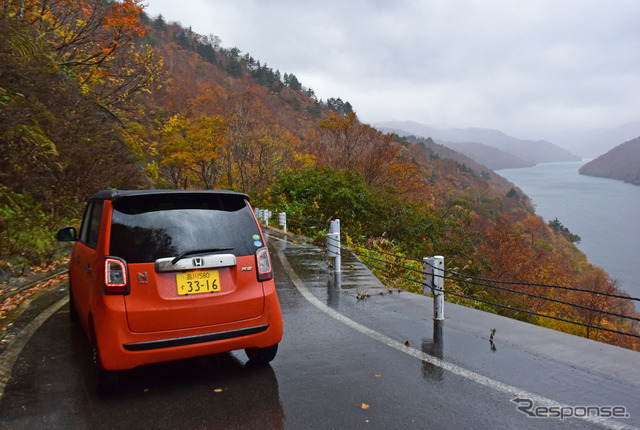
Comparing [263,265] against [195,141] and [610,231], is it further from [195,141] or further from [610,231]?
[610,231]

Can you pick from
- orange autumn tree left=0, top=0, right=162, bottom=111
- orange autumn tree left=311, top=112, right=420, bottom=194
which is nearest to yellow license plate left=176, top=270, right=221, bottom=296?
orange autumn tree left=0, top=0, right=162, bottom=111

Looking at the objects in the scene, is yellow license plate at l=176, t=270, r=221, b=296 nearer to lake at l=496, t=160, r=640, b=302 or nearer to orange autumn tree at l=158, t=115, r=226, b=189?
orange autumn tree at l=158, t=115, r=226, b=189

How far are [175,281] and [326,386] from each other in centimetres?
157

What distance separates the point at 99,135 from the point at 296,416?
49.6ft

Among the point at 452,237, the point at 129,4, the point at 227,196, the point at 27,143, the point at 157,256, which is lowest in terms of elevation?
the point at 452,237

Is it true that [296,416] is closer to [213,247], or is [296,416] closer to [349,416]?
[349,416]

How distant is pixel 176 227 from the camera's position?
3.52m

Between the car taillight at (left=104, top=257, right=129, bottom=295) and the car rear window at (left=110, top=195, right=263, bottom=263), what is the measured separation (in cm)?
6

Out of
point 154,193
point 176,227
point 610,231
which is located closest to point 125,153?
→ point 154,193

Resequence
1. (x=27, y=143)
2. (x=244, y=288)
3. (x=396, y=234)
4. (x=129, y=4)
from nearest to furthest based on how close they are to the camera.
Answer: (x=244, y=288) → (x=27, y=143) → (x=129, y=4) → (x=396, y=234)

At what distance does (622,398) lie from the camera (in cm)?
341

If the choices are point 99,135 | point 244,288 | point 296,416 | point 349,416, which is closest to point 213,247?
point 244,288

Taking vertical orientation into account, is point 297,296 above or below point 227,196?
below

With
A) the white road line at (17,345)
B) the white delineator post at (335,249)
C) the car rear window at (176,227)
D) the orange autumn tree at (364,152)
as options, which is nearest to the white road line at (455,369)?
the car rear window at (176,227)
